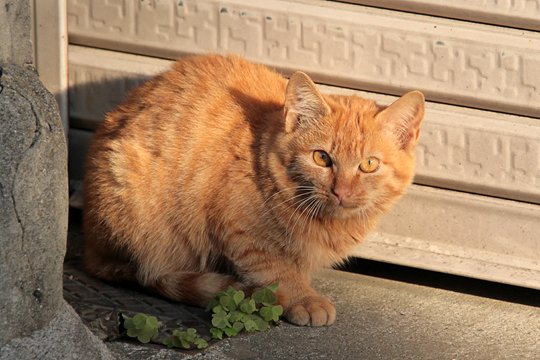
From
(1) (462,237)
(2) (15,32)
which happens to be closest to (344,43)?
(1) (462,237)

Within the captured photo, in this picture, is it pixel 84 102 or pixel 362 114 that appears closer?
pixel 362 114

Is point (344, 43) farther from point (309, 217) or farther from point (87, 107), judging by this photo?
point (87, 107)

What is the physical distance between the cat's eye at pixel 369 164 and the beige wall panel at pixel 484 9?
89cm

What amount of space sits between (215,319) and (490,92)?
1.65 meters

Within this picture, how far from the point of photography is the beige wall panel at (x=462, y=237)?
4.40 metres

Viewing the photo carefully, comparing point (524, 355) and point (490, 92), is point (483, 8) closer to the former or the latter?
point (490, 92)

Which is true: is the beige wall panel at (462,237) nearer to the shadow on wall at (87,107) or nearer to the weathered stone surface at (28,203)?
the shadow on wall at (87,107)

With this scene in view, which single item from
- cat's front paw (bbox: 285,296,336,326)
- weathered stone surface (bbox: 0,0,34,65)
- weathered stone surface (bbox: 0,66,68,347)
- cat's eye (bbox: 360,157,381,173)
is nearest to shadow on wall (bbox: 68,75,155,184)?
cat's eye (bbox: 360,157,381,173)

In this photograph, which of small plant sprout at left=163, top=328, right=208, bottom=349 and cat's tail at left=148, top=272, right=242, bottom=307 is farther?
cat's tail at left=148, top=272, right=242, bottom=307

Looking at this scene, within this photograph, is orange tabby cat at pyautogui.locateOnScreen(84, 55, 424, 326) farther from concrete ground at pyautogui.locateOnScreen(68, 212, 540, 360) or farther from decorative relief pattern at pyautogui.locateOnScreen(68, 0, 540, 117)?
decorative relief pattern at pyautogui.locateOnScreen(68, 0, 540, 117)

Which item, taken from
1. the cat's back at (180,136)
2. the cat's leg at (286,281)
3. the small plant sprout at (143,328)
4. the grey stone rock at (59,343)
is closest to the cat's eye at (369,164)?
the cat's back at (180,136)

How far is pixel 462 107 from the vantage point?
4395 millimetres

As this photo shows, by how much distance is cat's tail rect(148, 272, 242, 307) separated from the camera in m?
3.94

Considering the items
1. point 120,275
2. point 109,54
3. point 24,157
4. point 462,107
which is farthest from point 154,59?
point 24,157
